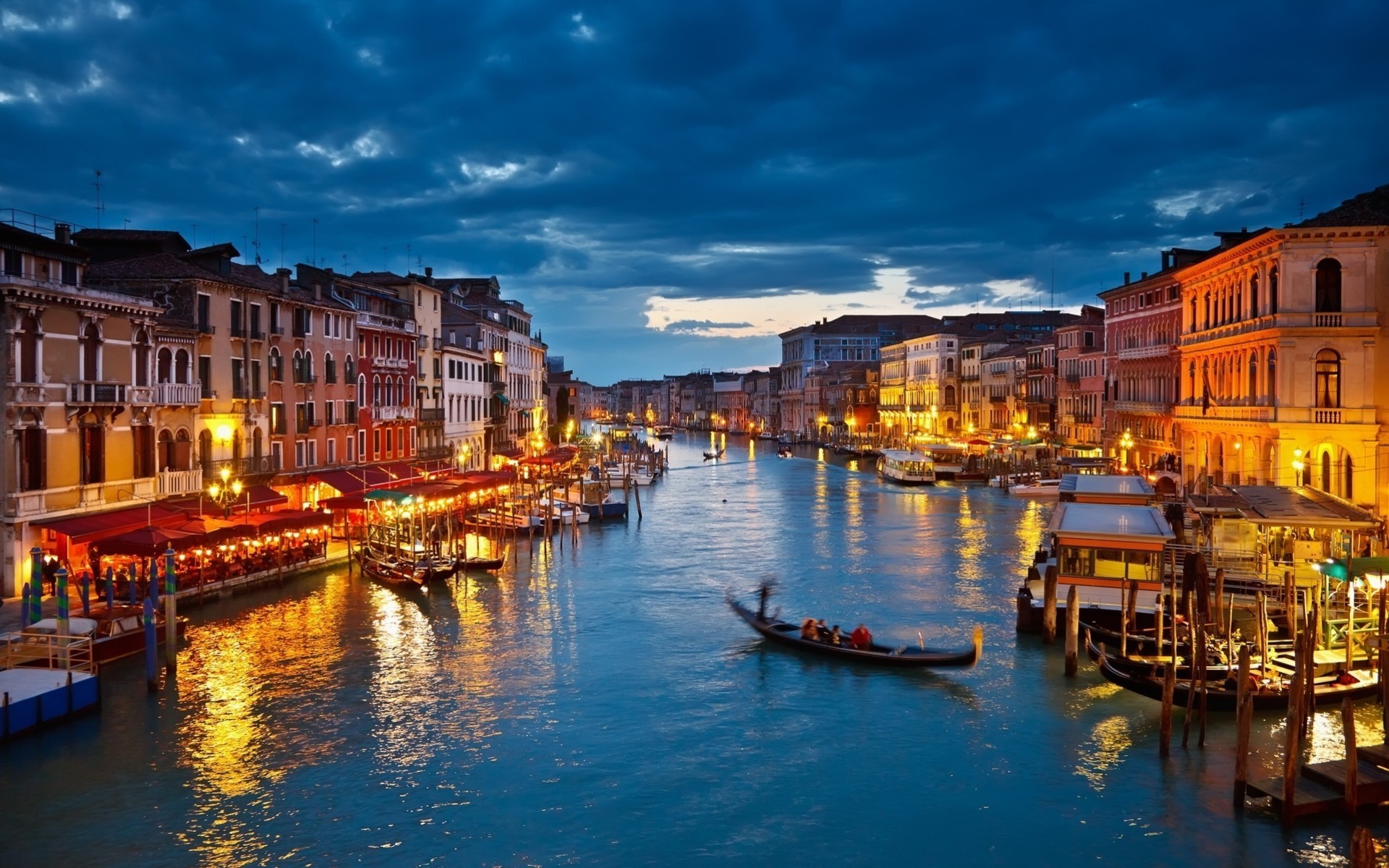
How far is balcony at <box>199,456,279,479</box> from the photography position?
96.9ft

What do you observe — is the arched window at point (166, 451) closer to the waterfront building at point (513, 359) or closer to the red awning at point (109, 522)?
the red awning at point (109, 522)

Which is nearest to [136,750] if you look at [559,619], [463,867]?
[463,867]

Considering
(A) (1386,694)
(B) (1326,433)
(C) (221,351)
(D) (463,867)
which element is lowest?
(D) (463,867)

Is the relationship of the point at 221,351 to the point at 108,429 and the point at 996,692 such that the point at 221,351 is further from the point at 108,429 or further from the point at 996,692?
the point at 996,692

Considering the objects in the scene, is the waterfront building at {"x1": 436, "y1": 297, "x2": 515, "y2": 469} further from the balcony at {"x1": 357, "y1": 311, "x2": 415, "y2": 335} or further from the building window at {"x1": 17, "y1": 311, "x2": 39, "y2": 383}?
the building window at {"x1": 17, "y1": 311, "x2": 39, "y2": 383}

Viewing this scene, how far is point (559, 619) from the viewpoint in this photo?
25469 millimetres

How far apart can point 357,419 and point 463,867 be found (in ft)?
96.0

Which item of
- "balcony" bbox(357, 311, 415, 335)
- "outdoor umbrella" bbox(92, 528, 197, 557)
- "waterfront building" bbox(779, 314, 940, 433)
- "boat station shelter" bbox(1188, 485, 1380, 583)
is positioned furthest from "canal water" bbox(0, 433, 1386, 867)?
"waterfront building" bbox(779, 314, 940, 433)

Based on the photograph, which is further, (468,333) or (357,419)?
(468,333)

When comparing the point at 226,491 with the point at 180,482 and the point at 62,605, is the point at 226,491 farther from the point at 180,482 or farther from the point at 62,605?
the point at 62,605

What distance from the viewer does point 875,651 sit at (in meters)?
20.7

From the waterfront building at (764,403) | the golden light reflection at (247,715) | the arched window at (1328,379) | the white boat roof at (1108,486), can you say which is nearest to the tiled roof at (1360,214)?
the arched window at (1328,379)

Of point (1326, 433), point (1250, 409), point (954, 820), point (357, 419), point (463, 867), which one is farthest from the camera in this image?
point (357, 419)

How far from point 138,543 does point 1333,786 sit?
21824 millimetres
